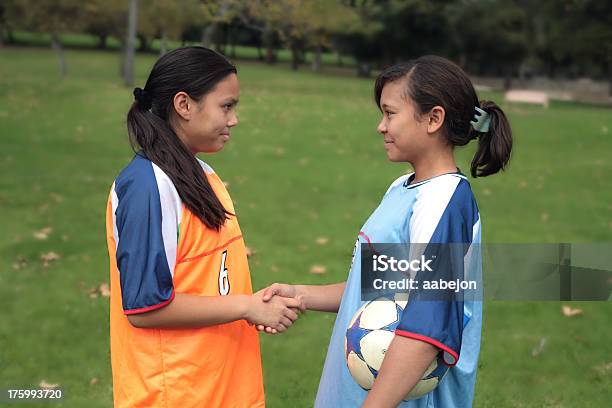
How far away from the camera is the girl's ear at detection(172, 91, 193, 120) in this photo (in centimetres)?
238

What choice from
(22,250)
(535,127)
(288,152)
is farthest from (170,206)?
(535,127)

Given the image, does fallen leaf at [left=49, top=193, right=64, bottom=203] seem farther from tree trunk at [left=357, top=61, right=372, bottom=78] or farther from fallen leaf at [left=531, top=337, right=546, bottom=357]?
tree trunk at [left=357, top=61, right=372, bottom=78]

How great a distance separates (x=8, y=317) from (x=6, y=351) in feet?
2.26

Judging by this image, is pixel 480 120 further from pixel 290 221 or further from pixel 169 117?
pixel 290 221

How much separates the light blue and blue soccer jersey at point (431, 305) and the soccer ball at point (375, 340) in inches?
2.0

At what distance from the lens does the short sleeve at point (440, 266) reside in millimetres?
1907

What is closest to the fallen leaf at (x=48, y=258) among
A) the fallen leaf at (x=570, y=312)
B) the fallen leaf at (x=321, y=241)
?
the fallen leaf at (x=321, y=241)

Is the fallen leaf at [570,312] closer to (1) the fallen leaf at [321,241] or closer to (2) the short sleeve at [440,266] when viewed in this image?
(1) the fallen leaf at [321,241]

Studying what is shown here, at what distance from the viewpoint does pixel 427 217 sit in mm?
1963

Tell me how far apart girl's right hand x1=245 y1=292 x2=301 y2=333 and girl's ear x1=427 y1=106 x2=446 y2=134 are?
0.78 metres

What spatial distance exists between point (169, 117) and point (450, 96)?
929mm

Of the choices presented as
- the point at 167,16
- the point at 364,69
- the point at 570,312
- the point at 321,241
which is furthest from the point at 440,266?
the point at 364,69

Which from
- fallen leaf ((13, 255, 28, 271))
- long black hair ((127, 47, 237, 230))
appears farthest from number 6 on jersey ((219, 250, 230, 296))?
fallen leaf ((13, 255, 28, 271))

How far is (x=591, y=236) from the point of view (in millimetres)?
9156
